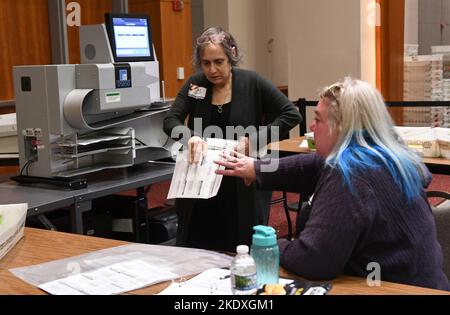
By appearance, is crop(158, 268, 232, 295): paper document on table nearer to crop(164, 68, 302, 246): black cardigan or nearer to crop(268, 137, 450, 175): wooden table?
crop(164, 68, 302, 246): black cardigan

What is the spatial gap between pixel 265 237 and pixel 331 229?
0.55 ft

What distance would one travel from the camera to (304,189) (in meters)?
2.04

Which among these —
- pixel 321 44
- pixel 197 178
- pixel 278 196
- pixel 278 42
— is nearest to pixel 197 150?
pixel 197 178

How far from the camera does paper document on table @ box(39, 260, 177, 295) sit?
156cm

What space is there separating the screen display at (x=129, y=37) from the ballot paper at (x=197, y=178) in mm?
1081

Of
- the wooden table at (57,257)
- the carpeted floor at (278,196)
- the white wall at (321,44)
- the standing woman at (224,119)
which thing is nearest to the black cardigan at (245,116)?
the standing woman at (224,119)

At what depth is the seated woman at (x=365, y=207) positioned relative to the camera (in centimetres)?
148

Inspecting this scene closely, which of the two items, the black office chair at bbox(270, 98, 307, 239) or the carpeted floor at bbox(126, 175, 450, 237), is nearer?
the black office chair at bbox(270, 98, 307, 239)

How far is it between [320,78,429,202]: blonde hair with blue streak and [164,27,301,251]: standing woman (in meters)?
1.00

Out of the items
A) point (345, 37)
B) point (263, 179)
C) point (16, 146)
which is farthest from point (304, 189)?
point (345, 37)

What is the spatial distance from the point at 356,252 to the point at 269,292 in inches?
11.2

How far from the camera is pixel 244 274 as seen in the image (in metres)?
1.43

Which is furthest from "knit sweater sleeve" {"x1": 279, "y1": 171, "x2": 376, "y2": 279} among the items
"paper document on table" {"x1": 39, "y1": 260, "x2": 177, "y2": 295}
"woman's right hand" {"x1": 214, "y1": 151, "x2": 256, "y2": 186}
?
"woman's right hand" {"x1": 214, "y1": 151, "x2": 256, "y2": 186}
